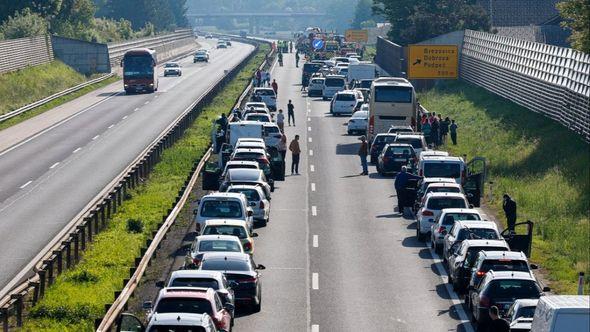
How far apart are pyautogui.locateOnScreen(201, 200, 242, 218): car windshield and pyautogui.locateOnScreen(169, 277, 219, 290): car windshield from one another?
10.9 m

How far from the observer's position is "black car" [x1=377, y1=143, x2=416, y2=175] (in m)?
55.6

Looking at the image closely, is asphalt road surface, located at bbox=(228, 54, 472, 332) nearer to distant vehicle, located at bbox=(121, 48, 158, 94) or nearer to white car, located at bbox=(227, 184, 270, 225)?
white car, located at bbox=(227, 184, 270, 225)

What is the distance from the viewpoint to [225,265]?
30.1 meters

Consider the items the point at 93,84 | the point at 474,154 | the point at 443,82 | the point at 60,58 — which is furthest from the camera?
the point at 60,58

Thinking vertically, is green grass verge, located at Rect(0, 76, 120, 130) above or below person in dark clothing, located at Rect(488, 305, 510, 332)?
below

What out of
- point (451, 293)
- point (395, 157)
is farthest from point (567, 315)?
point (395, 157)

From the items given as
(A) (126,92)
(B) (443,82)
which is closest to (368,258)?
(B) (443,82)

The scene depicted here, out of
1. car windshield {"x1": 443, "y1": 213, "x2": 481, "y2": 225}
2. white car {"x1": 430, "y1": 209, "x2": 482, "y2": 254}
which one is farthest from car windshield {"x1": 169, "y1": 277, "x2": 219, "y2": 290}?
car windshield {"x1": 443, "y1": 213, "x2": 481, "y2": 225}

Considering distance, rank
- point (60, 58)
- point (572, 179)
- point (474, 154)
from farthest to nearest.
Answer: point (60, 58) < point (474, 154) < point (572, 179)

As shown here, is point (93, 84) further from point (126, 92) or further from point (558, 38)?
point (558, 38)

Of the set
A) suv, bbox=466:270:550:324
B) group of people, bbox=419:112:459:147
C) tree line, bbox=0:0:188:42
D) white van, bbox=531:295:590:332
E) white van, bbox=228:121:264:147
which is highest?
white van, bbox=531:295:590:332

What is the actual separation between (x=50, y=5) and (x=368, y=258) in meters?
101

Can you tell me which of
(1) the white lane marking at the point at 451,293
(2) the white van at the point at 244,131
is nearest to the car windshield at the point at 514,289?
(1) the white lane marking at the point at 451,293

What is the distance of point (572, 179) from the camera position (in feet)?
154
